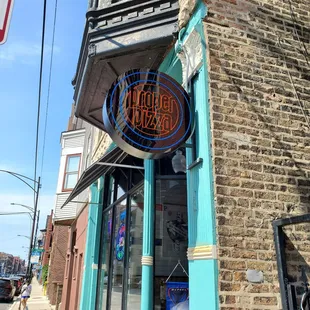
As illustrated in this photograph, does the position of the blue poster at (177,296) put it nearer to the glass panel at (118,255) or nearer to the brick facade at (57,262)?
the glass panel at (118,255)

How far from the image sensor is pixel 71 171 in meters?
15.1

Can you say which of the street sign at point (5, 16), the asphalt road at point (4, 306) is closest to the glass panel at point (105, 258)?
the street sign at point (5, 16)

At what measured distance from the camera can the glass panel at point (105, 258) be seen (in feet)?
26.1

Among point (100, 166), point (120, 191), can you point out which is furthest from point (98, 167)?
point (120, 191)

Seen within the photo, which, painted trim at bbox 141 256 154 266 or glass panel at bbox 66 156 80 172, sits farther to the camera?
glass panel at bbox 66 156 80 172

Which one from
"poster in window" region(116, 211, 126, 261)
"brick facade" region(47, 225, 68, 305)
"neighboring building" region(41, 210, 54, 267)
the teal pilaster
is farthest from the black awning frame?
"neighboring building" region(41, 210, 54, 267)

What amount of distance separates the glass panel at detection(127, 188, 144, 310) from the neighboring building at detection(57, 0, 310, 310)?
0.11ft

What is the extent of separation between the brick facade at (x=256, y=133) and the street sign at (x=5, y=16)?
2.33 meters

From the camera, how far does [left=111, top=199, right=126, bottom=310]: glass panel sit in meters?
6.78

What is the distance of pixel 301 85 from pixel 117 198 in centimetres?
517

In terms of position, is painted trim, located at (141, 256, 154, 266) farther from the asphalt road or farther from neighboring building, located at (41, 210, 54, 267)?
neighboring building, located at (41, 210, 54, 267)

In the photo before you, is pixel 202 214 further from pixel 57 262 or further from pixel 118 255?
pixel 57 262

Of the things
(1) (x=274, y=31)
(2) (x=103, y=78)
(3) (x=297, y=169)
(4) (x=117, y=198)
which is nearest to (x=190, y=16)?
(1) (x=274, y=31)

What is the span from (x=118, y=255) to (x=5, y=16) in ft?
18.7
